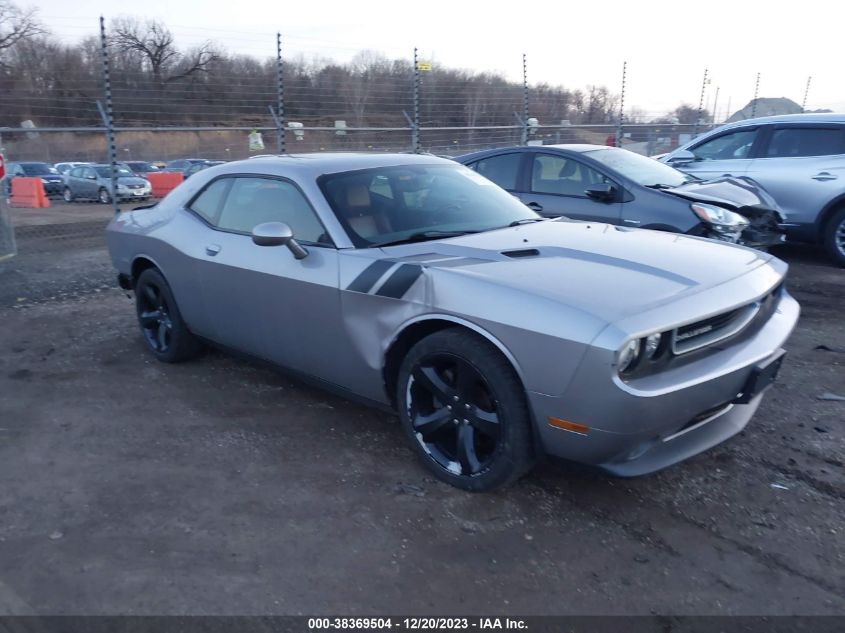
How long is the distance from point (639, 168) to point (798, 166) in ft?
8.16

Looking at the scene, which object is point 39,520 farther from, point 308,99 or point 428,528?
point 308,99

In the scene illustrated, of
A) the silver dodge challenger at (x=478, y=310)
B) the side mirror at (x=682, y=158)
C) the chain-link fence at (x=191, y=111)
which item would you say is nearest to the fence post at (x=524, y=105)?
the chain-link fence at (x=191, y=111)

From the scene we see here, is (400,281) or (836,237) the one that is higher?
(400,281)

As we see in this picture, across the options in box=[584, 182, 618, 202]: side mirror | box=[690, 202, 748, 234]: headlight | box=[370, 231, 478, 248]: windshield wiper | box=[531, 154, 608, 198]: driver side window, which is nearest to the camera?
box=[370, 231, 478, 248]: windshield wiper

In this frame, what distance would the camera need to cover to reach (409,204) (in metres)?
4.23

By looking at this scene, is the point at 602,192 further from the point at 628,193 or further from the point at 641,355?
the point at 641,355

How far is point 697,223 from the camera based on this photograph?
6.67 metres

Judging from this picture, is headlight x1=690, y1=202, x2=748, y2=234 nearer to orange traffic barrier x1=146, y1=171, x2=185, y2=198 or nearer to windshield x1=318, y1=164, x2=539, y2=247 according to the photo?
windshield x1=318, y1=164, x2=539, y2=247

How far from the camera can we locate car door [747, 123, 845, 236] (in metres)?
8.34

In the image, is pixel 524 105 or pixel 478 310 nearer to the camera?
pixel 478 310

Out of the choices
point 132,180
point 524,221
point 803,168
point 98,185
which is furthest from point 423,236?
point 98,185

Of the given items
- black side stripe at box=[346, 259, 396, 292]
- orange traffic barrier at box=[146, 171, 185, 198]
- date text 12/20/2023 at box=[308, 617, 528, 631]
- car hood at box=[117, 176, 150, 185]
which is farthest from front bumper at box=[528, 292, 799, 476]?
orange traffic barrier at box=[146, 171, 185, 198]

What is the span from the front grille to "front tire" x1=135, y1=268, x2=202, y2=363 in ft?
11.3

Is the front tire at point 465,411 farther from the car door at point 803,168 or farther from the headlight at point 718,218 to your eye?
the car door at point 803,168
